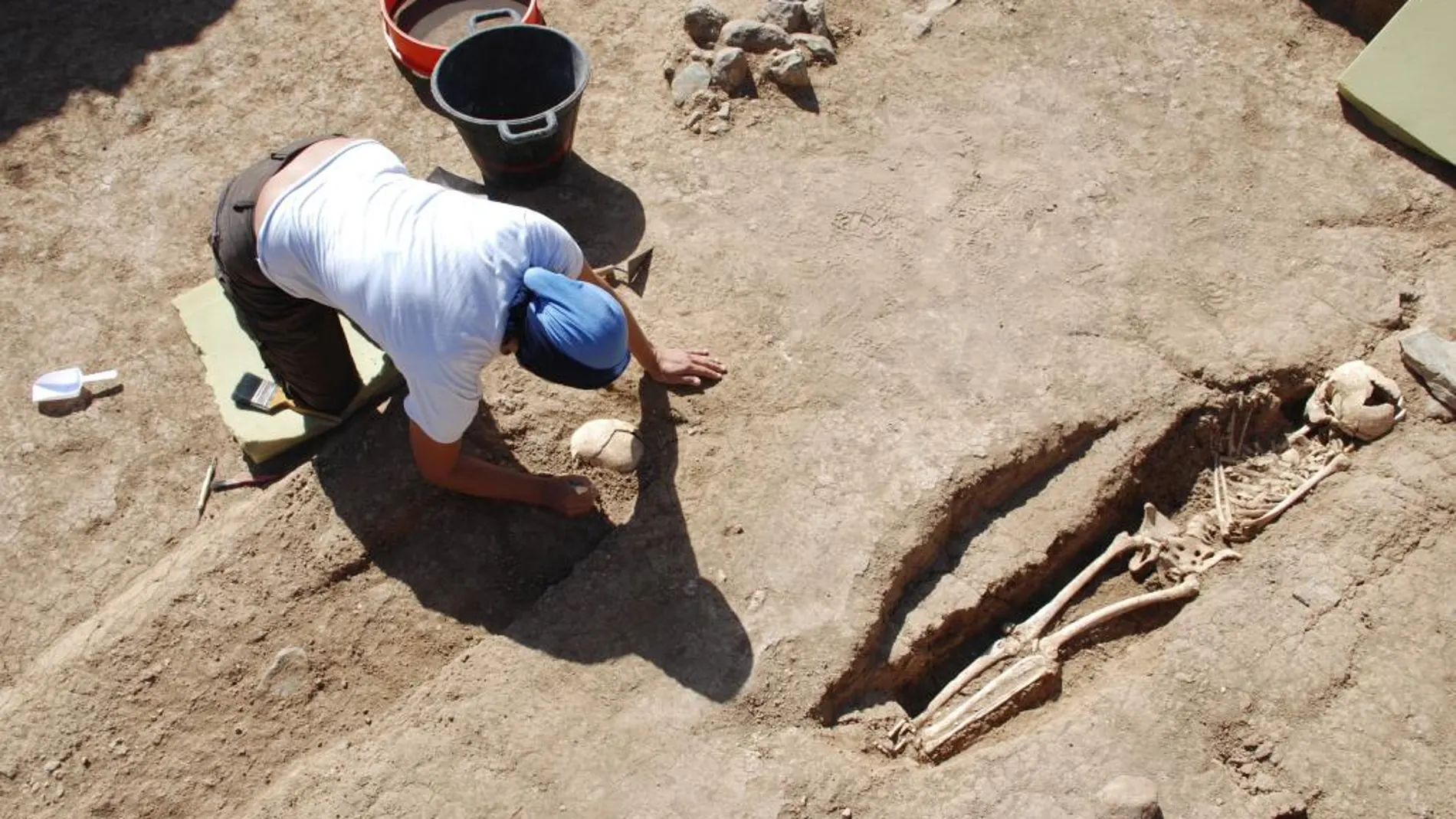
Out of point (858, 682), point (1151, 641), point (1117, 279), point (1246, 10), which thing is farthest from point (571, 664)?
point (1246, 10)

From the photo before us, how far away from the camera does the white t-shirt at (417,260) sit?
2.72 meters

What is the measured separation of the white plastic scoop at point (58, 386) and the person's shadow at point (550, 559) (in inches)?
45.3

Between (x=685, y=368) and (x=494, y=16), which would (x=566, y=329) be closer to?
(x=685, y=368)

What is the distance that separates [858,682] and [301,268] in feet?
6.73

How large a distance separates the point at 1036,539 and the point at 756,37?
260 centimetres

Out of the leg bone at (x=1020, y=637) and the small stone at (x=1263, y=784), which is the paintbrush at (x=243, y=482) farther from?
the small stone at (x=1263, y=784)

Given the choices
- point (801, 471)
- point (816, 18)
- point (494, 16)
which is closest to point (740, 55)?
point (816, 18)

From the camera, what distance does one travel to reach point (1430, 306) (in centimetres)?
405

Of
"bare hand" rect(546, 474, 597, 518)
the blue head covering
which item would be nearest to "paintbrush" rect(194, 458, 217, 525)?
"bare hand" rect(546, 474, 597, 518)

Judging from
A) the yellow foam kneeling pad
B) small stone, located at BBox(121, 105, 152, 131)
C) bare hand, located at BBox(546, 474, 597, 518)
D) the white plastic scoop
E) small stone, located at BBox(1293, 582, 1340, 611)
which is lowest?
the white plastic scoop

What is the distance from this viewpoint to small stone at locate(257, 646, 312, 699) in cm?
338

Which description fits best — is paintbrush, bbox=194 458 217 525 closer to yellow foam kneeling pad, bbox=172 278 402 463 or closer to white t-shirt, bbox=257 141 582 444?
yellow foam kneeling pad, bbox=172 278 402 463

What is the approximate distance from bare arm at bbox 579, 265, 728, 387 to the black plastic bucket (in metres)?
0.90

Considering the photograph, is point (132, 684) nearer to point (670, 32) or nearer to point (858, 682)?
point (858, 682)
